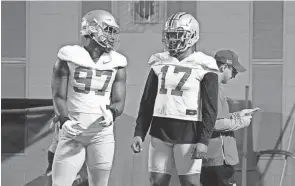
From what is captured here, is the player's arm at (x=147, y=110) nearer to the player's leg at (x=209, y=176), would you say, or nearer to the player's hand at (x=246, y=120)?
the player's leg at (x=209, y=176)

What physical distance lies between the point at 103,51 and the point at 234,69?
690 mm

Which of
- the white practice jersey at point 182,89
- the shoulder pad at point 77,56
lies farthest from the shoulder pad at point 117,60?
the white practice jersey at point 182,89

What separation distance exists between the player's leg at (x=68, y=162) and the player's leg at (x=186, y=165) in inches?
16.3

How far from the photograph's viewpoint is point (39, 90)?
293 cm

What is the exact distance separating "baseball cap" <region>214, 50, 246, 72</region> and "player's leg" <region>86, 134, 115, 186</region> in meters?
0.68

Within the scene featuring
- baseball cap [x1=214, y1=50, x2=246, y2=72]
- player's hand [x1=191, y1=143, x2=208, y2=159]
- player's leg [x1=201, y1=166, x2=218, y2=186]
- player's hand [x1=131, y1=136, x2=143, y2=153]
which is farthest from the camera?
baseball cap [x1=214, y1=50, x2=246, y2=72]

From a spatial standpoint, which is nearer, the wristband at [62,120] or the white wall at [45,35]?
the wristband at [62,120]

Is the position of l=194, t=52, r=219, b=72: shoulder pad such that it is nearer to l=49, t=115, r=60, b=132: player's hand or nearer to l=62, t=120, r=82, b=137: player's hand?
l=62, t=120, r=82, b=137: player's hand

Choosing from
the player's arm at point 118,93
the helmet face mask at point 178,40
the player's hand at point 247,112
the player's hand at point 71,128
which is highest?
the helmet face mask at point 178,40

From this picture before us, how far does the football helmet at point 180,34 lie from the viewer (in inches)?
97.0

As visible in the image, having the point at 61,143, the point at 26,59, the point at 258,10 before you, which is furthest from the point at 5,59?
the point at 258,10

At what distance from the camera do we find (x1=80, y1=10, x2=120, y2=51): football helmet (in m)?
2.55

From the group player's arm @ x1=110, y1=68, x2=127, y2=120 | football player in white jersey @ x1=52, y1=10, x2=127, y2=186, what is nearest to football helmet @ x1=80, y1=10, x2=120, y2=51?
football player in white jersey @ x1=52, y1=10, x2=127, y2=186

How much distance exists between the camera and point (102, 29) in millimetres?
2547
